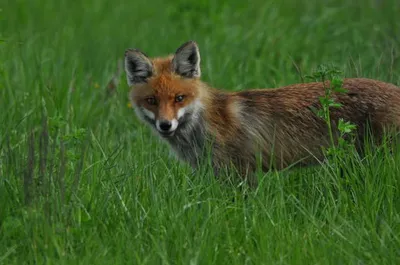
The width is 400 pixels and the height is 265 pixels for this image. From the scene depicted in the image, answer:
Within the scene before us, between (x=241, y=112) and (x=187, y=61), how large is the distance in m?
0.58

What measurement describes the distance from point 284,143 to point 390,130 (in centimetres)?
84

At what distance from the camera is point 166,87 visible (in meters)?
6.88

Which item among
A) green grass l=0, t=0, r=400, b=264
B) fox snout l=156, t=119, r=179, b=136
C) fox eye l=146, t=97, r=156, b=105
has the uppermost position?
fox eye l=146, t=97, r=156, b=105

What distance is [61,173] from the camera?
5.39 metres

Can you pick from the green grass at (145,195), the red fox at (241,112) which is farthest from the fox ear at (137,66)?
the green grass at (145,195)

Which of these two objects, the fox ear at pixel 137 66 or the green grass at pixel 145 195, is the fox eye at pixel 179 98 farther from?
the green grass at pixel 145 195

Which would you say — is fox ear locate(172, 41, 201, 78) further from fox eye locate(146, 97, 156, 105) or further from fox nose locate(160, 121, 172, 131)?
fox nose locate(160, 121, 172, 131)

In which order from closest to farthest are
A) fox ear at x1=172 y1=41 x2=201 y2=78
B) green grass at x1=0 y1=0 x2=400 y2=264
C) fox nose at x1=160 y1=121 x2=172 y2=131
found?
green grass at x1=0 y1=0 x2=400 y2=264, fox nose at x1=160 y1=121 x2=172 y2=131, fox ear at x1=172 y1=41 x2=201 y2=78

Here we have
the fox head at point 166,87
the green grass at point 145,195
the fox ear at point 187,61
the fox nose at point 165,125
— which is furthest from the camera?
the fox ear at point 187,61

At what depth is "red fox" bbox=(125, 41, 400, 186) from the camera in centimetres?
686

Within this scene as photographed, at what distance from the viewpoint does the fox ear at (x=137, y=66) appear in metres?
7.05

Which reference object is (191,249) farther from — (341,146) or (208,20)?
(208,20)

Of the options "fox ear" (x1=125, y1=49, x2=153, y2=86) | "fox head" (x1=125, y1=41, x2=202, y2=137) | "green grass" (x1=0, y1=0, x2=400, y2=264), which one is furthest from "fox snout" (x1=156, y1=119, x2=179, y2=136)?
"fox ear" (x1=125, y1=49, x2=153, y2=86)

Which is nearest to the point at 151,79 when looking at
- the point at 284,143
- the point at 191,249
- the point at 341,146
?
the point at 284,143
